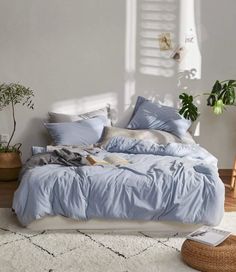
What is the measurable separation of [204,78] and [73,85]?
159 cm

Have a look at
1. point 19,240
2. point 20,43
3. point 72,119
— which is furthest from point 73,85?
point 19,240

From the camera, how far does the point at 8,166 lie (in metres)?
4.64

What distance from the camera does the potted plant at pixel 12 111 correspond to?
4.64 meters

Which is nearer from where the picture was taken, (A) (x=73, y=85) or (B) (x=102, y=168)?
(B) (x=102, y=168)

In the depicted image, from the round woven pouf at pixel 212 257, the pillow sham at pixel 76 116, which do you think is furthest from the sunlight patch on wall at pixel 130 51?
the round woven pouf at pixel 212 257

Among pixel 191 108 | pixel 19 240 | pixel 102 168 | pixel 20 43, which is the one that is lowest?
pixel 19 240

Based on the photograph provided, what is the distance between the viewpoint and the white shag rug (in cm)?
264

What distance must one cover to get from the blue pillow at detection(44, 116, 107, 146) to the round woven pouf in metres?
2.19

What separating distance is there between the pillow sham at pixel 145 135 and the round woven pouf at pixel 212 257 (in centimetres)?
186

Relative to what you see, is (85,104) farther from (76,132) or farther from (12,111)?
(12,111)

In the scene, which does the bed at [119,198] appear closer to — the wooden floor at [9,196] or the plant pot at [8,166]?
the wooden floor at [9,196]

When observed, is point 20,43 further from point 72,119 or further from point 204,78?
point 204,78

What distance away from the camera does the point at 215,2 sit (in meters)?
4.93

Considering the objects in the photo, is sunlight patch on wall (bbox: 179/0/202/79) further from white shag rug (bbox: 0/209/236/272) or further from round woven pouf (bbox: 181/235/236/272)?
round woven pouf (bbox: 181/235/236/272)
